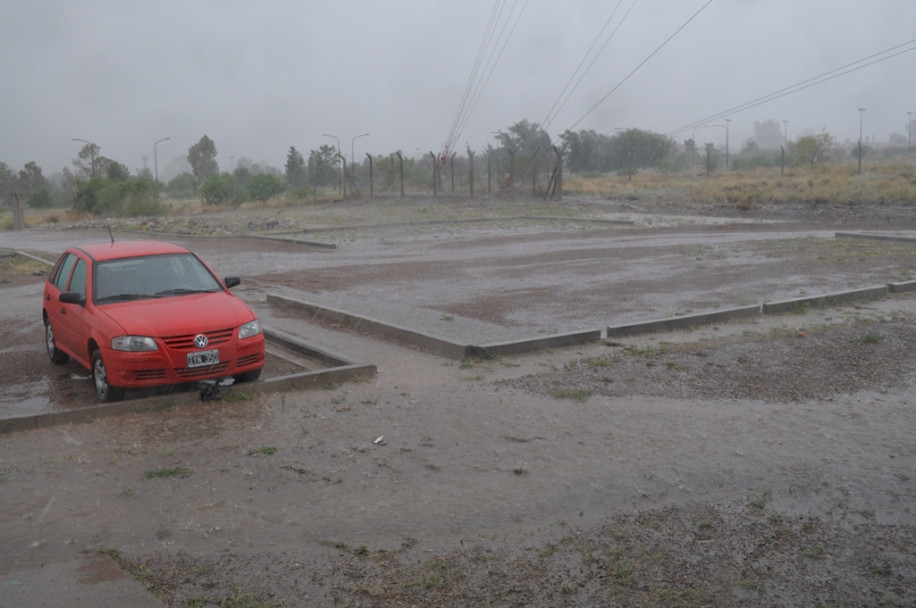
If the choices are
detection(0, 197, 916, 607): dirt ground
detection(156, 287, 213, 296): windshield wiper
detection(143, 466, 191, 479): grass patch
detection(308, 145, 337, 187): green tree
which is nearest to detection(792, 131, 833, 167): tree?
detection(308, 145, 337, 187): green tree

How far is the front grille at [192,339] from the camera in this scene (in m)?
8.63

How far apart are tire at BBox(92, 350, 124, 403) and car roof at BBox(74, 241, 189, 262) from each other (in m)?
1.44

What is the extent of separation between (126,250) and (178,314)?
1.72m

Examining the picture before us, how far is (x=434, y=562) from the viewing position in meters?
5.18

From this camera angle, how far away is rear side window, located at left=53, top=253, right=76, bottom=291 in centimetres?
1047

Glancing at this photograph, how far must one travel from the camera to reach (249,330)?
9172 mm

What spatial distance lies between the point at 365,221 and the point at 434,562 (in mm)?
33196

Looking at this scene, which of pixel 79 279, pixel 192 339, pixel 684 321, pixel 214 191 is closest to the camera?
pixel 192 339

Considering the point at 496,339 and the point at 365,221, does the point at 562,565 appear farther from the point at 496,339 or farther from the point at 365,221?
the point at 365,221

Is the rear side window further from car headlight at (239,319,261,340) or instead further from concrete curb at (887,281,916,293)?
concrete curb at (887,281,916,293)

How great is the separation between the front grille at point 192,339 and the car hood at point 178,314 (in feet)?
0.14

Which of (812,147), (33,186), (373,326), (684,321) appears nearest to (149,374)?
(373,326)

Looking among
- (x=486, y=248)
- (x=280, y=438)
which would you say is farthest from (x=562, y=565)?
(x=486, y=248)

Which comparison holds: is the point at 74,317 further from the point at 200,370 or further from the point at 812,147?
the point at 812,147
